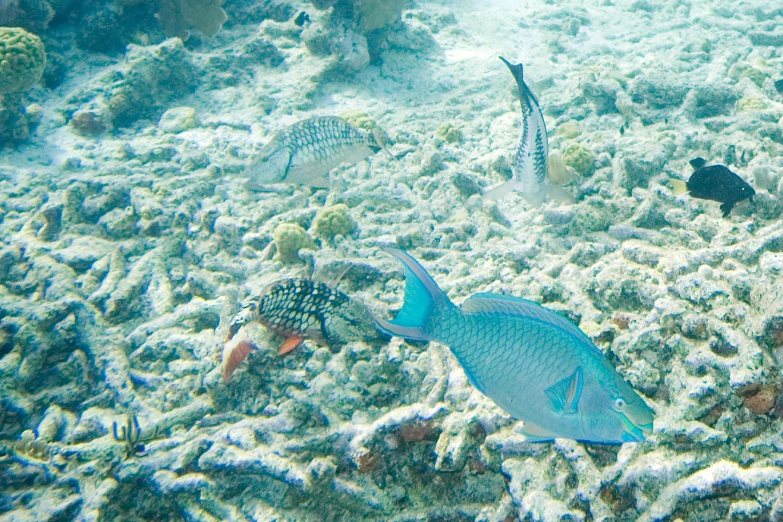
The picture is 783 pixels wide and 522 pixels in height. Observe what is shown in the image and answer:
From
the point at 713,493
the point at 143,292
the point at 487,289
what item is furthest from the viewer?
the point at 143,292

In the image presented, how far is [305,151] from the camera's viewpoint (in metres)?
3.57

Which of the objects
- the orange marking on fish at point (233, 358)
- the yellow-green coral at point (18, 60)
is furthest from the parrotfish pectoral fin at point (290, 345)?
the yellow-green coral at point (18, 60)

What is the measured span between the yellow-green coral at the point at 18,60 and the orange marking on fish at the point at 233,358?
5.32m

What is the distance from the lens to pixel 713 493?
158cm

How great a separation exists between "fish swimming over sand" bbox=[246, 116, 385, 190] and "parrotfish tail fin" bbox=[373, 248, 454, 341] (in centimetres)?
237

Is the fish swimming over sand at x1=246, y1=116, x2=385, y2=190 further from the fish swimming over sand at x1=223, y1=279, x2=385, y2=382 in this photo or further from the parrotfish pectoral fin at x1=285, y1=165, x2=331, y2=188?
the fish swimming over sand at x1=223, y1=279, x2=385, y2=382

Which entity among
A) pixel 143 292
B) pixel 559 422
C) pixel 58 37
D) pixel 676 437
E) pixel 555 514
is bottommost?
pixel 143 292

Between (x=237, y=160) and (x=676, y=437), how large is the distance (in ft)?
15.8

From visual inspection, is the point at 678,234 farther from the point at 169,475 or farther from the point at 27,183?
the point at 27,183

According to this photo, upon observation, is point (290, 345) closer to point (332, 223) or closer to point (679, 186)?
point (332, 223)

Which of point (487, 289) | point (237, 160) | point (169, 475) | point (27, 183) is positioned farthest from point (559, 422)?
point (27, 183)

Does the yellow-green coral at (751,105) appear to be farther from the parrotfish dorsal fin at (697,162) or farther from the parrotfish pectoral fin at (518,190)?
the parrotfish pectoral fin at (518,190)

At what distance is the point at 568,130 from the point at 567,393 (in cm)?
393

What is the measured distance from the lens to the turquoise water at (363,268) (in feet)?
6.33
